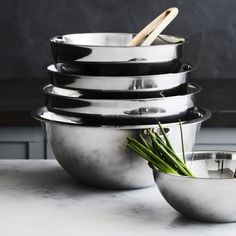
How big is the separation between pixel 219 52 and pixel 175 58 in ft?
6.32

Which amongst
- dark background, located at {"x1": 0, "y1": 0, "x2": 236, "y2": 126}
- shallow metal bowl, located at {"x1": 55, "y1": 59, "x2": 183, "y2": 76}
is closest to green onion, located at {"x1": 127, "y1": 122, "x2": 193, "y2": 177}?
shallow metal bowl, located at {"x1": 55, "y1": 59, "x2": 183, "y2": 76}

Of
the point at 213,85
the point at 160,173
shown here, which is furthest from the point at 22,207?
the point at 213,85

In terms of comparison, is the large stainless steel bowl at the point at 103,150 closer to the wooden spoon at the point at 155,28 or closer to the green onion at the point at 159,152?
the green onion at the point at 159,152

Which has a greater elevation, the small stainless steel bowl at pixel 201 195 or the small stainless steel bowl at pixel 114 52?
the small stainless steel bowl at pixel 114 52

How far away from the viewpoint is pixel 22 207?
1495mm

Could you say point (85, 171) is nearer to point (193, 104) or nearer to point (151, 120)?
point (151, 120)

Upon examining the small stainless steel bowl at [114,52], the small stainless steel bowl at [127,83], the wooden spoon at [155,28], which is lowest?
the small stainless steel bowl at [127,83]

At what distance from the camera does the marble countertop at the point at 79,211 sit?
4.47 ft

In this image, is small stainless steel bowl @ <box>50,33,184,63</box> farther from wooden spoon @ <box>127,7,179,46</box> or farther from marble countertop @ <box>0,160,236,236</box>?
marble countertop @ <box>0,160,236,236</box>

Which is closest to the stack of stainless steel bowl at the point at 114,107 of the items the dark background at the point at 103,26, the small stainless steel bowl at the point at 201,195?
the small stainless steel bowl at the point at 201,195

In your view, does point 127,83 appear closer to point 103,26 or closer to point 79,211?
point 79,211

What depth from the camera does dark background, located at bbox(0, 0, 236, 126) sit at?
348 centimetres

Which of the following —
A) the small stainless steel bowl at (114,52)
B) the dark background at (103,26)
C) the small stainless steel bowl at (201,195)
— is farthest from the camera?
the dark background at (103,26)

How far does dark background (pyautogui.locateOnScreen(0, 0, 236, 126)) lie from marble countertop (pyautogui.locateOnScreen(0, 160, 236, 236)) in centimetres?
180
